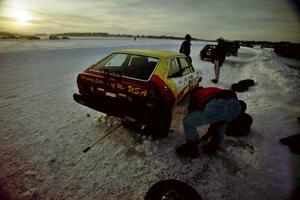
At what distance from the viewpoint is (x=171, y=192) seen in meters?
2.37

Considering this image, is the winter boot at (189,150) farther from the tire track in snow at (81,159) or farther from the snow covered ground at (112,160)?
the tire track in snow at (81,159)

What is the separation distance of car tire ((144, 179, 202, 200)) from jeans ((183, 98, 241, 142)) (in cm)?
94

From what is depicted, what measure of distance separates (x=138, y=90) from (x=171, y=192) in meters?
1.63

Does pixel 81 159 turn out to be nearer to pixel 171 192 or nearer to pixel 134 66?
pixel 171 192

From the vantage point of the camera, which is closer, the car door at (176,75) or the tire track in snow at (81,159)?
the tire track in snow at (81,159)

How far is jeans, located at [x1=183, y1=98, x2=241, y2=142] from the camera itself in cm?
295

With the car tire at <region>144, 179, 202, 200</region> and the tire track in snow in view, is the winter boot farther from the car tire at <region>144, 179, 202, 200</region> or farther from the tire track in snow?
the tire track in snow

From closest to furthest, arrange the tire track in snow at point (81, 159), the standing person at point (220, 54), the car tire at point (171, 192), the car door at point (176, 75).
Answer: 1. the car tire at point (171, 192)
2. the tire track in snow at point (81, 159)
3. the car door at point (176, 75)
4. the standing person at point (220, 54)

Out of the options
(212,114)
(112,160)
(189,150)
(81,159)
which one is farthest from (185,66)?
(81,159)

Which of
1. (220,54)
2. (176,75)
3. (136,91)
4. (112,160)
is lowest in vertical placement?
(112,160)

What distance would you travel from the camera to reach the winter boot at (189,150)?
10.8 ft

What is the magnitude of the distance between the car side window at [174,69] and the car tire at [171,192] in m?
2.10

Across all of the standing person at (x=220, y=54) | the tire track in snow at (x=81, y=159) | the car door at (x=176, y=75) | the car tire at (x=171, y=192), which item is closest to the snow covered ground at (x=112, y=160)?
the tire track in snow at (x=81, y=159)

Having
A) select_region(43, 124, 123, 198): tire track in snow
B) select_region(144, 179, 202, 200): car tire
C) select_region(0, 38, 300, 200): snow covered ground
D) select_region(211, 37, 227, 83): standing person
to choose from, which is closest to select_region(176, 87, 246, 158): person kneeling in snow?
select_region(0, 38, 300, 200): snow covered ground
